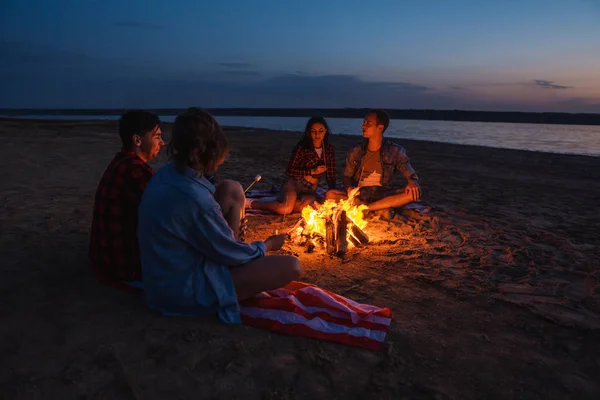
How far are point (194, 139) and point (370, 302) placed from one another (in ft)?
7.36

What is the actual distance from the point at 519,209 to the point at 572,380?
18.3 ft

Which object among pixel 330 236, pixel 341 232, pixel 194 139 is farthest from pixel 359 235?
pixel 194 139

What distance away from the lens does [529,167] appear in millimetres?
14023

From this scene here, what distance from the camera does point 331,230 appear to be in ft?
17.0

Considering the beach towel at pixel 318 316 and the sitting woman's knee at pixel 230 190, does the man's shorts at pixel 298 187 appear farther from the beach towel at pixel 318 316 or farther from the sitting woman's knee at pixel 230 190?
the beach towel at pixel 318 316

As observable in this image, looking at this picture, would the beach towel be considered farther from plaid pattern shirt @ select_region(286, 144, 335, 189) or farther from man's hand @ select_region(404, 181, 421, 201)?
plaid pattern shirt @ select_region(286, 144, 335, 189)

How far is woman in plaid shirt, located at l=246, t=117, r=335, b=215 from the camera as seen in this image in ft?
23.3

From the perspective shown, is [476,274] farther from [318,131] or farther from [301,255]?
[318,131]

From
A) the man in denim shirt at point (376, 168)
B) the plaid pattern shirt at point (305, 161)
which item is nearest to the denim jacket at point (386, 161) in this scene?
the man in denim shirt at point (376, 168)

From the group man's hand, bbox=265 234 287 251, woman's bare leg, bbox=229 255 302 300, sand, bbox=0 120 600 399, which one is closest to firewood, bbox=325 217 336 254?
sand, bbox=0 120 600 399

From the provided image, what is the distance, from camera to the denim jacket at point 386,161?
7.03 m

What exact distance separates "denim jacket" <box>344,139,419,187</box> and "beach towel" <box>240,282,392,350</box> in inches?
149

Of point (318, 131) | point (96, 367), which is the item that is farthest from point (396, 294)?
point (318, 131)

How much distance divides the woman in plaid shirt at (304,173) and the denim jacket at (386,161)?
14.6 inches
